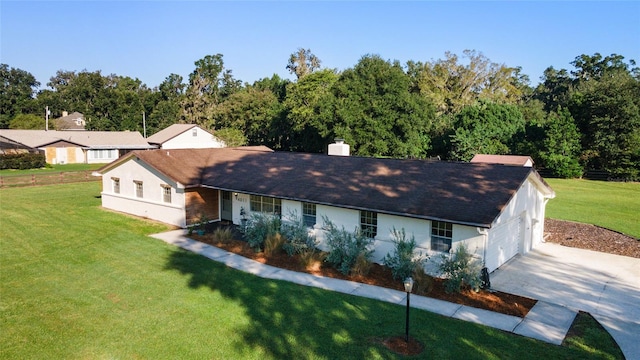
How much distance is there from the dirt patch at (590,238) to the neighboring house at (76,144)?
49.6 m

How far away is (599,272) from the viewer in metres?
14.0

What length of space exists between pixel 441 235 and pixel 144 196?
51.5 ft

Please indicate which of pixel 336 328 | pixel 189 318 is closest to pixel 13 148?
pixel 189 318

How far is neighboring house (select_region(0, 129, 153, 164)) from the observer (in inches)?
1945

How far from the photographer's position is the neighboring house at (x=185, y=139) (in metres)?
54.8

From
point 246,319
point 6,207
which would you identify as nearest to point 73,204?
point 6,207

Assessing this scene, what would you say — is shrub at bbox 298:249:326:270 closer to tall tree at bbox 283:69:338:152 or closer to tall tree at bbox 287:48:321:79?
tall tree at bbox 283:69:338:152

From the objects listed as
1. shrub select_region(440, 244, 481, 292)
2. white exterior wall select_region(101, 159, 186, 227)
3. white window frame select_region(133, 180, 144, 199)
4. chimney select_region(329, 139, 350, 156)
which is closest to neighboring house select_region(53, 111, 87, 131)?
white exterior wall select_region(101, 159, 186, 227)

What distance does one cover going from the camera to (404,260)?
502 inches

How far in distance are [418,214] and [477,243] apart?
6.31 feet

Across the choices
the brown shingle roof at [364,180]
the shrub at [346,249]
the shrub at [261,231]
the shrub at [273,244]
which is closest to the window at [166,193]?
the brown shingle roof at [364,180]

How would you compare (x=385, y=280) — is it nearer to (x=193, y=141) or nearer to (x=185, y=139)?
(x=185, y=139)

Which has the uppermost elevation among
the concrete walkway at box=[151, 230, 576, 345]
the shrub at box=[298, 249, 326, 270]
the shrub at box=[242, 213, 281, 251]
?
the shrub at box=[242, 213, 281, 251]

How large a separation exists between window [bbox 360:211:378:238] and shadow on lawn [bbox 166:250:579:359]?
143 inches
